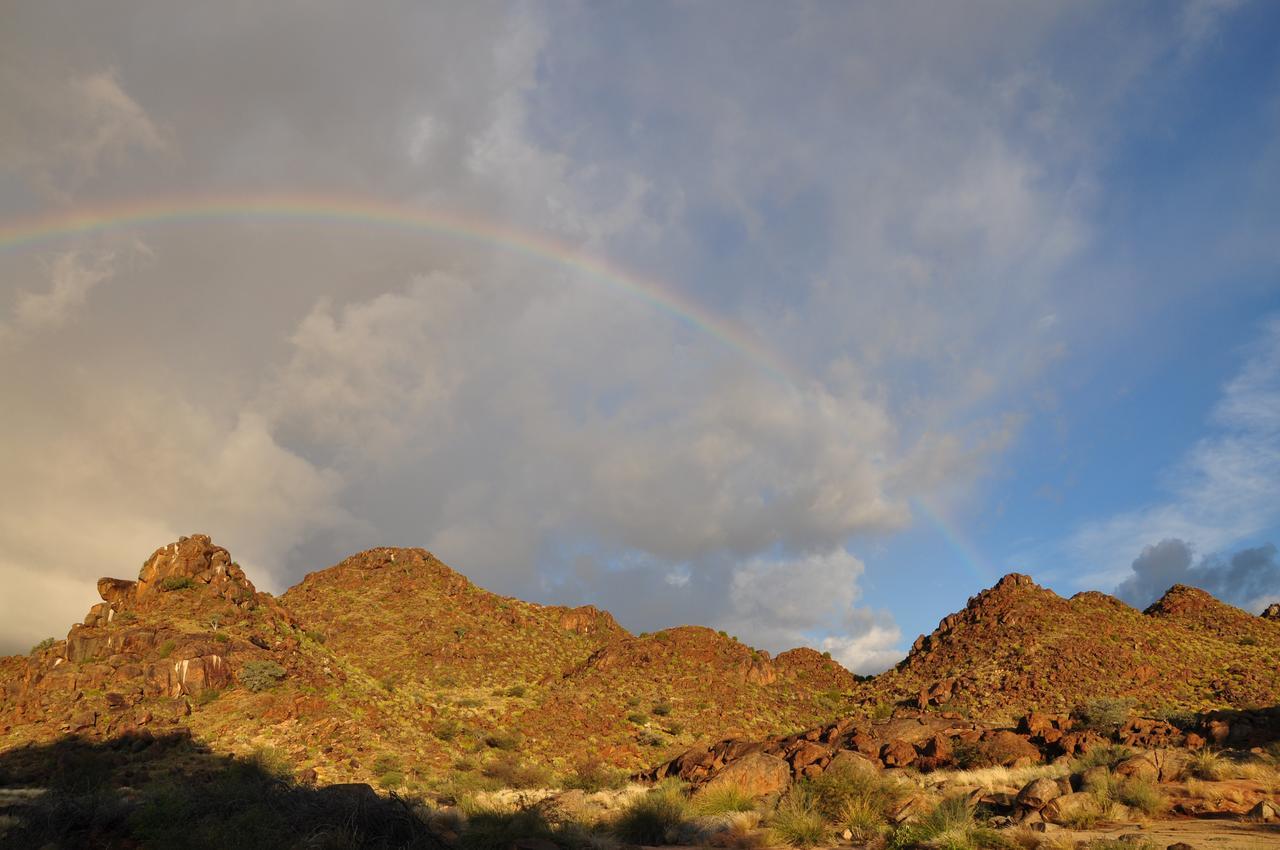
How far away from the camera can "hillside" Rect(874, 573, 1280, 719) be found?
50.3 m

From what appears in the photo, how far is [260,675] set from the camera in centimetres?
3972

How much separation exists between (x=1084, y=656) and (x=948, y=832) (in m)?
52.4

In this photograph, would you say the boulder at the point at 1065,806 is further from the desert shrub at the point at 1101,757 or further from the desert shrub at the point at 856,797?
the desert shrub at the point at 1101,757

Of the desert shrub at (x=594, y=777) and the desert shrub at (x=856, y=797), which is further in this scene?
the desert shrub at (x=594, y=777)

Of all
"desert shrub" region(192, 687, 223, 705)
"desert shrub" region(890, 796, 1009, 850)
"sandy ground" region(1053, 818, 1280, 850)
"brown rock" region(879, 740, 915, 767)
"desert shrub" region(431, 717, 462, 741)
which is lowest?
"sandy ground" region(1053, 818, 1280, 850)

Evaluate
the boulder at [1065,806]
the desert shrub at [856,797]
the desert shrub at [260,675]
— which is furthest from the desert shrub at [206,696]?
the boulder at [1065,806]

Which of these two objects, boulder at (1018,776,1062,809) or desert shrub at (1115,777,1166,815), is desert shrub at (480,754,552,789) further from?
desert shrub at (1115,777,1166,815)

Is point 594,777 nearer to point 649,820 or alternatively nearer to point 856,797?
point 649,820

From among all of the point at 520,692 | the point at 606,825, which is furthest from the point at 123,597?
the point at 606,825

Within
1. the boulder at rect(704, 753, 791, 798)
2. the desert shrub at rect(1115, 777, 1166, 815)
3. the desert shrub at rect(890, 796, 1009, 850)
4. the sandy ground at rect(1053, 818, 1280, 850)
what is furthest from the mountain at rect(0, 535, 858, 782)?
the sandy ground at rect(1053, 818, 1280, 850)

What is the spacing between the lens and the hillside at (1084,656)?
50312 millimetres

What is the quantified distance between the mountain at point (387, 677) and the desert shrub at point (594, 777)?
1670 millimetres

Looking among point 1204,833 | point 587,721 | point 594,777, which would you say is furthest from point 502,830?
point 587,721

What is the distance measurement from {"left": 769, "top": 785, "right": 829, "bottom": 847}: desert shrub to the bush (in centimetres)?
260
